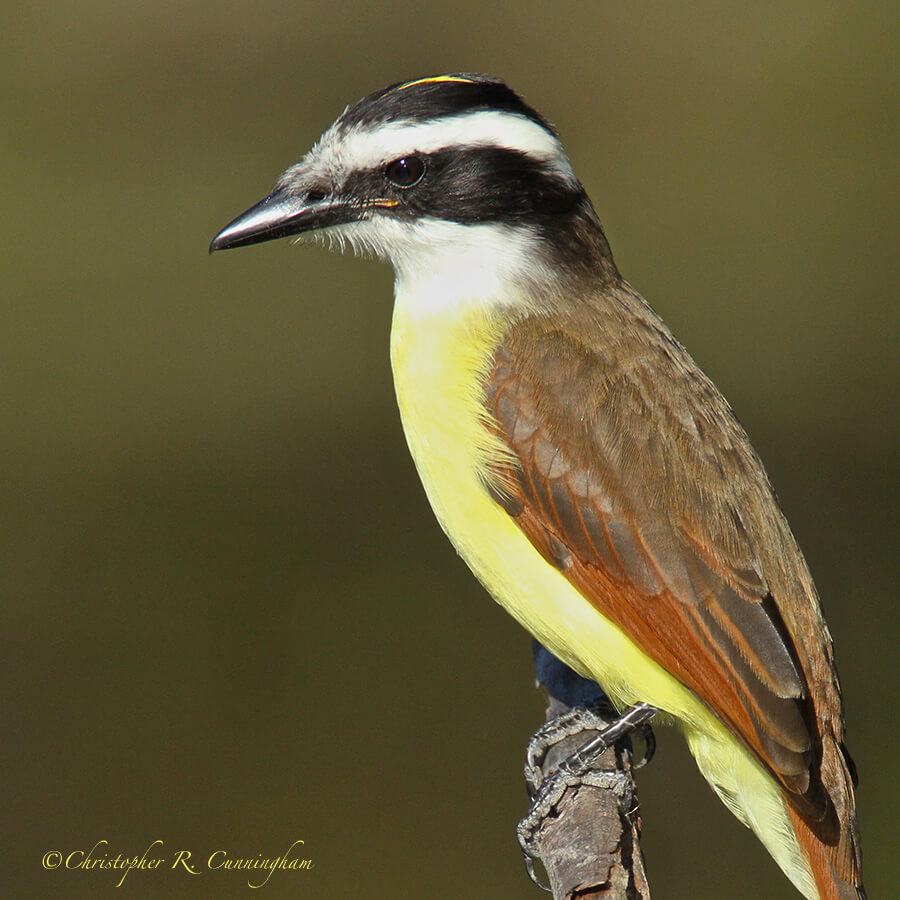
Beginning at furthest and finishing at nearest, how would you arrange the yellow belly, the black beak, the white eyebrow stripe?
the black beak → the white eyebrow stripe → the yellow belly

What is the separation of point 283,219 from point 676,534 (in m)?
1.73

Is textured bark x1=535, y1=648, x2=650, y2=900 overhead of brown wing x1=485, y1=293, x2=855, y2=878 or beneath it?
beneath

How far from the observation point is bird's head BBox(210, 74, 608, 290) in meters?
4.53

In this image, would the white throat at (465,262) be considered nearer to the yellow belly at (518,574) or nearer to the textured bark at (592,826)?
the yellow belly at (518,574)

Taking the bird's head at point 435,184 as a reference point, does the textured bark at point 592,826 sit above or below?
below

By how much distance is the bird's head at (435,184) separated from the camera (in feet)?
14.9

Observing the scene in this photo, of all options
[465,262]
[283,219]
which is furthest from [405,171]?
[283,219]

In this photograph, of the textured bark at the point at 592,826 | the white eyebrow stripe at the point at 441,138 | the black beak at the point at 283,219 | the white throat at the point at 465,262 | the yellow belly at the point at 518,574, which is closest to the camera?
the textured bark at the point at 592,826

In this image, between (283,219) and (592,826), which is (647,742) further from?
(283,219)

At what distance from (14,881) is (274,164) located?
6927mm

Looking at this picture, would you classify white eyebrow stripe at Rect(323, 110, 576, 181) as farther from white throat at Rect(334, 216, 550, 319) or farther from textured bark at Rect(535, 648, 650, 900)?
textured bark at Rect(535, 648, 650, 900)

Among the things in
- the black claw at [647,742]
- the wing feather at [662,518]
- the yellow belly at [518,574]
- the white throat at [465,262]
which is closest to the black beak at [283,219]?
the white throat at [465,262]

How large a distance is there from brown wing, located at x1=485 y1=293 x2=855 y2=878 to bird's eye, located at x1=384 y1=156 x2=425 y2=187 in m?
0.61

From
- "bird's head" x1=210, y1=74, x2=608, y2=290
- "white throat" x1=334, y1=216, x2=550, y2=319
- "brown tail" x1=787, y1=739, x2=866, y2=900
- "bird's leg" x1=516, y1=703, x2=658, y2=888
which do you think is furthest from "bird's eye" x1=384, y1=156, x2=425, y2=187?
"brown tail" x1=787, y1=739, x2=866, y2=900
